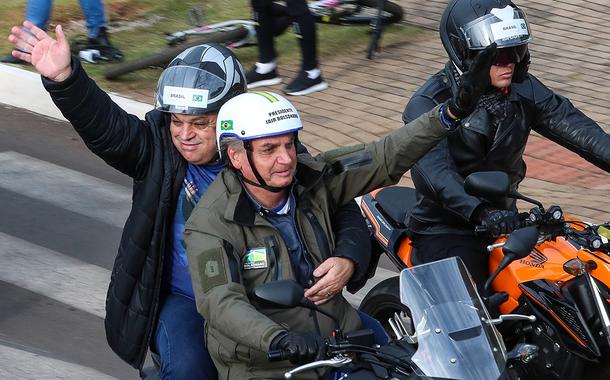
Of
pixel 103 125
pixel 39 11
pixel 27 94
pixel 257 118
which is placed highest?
pixel 257 118

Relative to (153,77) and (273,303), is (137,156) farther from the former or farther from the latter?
(153,77)

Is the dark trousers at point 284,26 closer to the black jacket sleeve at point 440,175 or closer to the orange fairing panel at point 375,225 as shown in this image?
the orange fairing panel at point 375,225

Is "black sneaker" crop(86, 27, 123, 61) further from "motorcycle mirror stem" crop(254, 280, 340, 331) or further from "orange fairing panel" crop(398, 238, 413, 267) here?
"motorcycle mirror stem" crop(254, 280, 340, 331)

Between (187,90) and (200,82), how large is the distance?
0.27 ft

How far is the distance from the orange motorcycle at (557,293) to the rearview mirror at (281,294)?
1.19 meters

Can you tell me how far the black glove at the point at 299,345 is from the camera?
12.8 feet

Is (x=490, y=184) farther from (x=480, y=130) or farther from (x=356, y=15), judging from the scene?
(x=356, y=15)

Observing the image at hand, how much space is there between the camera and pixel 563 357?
514cm

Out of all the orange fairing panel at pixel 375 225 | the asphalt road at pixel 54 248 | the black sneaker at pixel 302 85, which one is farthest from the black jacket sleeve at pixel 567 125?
the black sneaker at pixel 302 85

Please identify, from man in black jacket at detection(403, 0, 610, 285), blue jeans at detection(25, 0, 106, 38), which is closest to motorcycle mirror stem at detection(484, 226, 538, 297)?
man in black jacket at detection(403, 0, 610, 285)

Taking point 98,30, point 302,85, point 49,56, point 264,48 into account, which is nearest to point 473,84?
point 49,56

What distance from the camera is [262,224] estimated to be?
4.54 metres

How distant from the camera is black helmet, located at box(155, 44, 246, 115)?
5.12 m

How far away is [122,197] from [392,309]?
11.4ft
